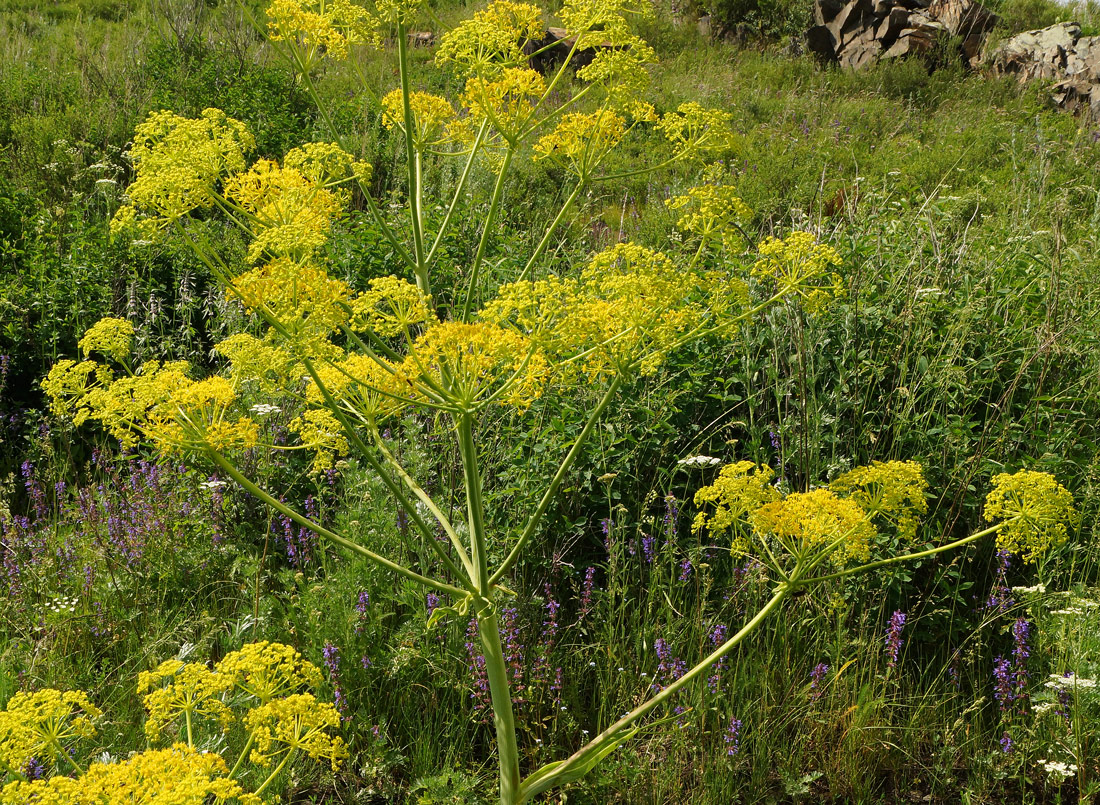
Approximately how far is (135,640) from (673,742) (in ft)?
7.33

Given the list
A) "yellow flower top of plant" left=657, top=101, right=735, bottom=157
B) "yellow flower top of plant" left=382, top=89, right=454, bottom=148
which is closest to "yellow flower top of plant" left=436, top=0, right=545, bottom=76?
"yellow flower top of plant" left=382, top=89, right=454, bottom=148

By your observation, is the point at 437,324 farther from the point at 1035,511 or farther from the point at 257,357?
the point at 1035,511

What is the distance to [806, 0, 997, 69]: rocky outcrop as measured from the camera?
17.1 m

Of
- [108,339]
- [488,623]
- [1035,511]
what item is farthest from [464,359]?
[1035,511]

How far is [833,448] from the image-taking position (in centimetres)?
368

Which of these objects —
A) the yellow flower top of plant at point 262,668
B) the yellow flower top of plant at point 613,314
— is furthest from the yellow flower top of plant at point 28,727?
the yellow flower top of plant at point 613,314

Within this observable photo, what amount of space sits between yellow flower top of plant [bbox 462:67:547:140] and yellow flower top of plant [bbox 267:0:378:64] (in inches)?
13.2

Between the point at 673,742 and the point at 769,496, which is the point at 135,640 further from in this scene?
the point at 769,496

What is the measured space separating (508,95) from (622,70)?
305 millimetres

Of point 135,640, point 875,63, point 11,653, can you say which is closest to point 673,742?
point 135,640

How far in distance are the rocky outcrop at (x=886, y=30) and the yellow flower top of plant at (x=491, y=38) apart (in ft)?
55.8

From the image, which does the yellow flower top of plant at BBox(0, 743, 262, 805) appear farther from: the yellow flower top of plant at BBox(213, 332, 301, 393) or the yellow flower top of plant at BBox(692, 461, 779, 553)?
the yellow flower top of plant at BBox(692, 461, 779, 553)

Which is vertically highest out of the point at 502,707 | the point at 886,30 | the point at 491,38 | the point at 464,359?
the point at 886,30

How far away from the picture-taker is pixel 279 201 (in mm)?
1933
